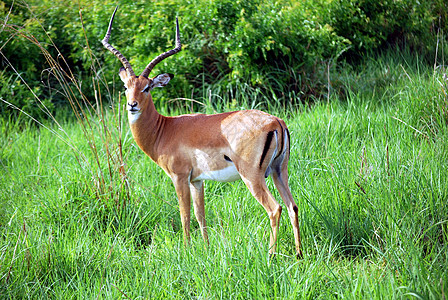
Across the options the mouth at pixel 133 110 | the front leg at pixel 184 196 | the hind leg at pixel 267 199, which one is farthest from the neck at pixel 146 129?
the hind leg at pixel 267 199

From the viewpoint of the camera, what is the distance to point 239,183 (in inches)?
183

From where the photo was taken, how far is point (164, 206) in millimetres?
4605

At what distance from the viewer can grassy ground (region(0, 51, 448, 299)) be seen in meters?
2.94

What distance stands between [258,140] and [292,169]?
1267 mm

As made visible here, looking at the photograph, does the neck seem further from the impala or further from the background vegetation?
the background vegetation

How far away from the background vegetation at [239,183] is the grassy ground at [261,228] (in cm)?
2

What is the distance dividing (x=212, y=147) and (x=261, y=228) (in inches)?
28.5

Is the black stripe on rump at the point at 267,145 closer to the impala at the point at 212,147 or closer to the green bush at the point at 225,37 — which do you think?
the impala at the point at 212,147

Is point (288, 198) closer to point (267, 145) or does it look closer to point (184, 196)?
point (267, 145)

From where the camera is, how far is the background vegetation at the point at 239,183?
311 centimetres

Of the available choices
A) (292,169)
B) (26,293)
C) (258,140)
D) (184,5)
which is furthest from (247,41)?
(26,293)

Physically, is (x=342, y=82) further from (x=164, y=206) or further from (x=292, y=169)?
(x=164, y=206)

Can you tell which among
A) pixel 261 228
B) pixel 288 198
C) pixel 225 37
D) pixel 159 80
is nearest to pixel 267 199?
pixel 288 198

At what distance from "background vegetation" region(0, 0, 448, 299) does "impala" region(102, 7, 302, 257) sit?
0.86ft
